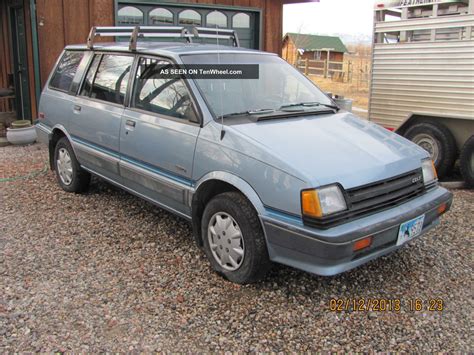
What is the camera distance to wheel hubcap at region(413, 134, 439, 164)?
656cm

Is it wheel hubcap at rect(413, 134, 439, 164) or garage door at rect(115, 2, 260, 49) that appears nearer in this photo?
wheel hubcap at rect(413, 134, 439, 164)

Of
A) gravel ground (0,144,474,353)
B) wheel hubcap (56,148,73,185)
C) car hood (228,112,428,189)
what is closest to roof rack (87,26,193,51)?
wheel hubcap (56,148,73,185)

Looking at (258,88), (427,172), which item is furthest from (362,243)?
(258,88)

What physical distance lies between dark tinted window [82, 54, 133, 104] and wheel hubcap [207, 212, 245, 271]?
1720 mm

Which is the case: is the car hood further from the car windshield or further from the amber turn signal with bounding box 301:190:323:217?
the car windshield

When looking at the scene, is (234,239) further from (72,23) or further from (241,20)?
(241,20)

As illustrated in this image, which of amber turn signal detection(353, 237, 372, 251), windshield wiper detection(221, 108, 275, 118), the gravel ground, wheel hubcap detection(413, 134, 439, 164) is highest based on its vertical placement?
windshield wiper detection(221, 108, 275, 118)

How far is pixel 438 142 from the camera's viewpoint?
6.50 metres

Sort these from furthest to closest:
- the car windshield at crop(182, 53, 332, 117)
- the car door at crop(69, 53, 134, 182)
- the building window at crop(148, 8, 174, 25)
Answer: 1. the building window at crop(148, 8, 174, 25)
2. the car door at crop(69, 53, 134, 182)
3. the car windshield at crop(182, 53, 332, 117)

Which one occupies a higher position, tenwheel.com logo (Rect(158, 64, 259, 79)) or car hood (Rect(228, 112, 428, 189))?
tenwheel.com logo (Rect(158, 64, 259, 79))

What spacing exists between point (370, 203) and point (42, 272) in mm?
2529

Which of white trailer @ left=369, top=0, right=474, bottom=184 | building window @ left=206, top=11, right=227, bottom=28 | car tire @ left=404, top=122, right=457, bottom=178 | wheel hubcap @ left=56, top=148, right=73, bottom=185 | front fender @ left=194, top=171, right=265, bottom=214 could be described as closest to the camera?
front fender @ left=194, top=171, right=265, bottom=214

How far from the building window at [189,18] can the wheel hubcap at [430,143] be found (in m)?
4.72

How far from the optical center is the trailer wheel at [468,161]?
6.14m
